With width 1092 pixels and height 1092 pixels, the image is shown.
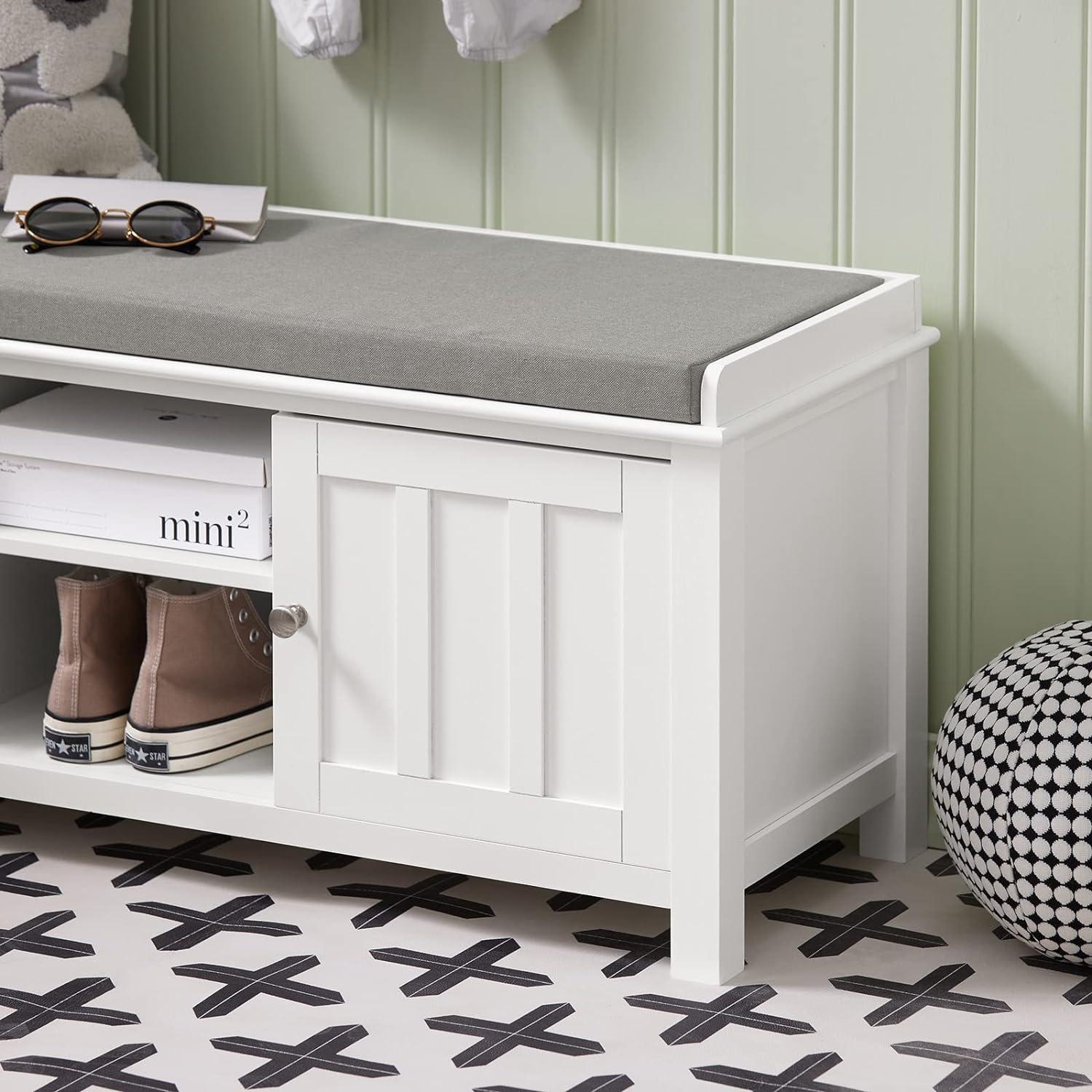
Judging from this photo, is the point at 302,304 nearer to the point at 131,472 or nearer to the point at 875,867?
the point at 131,472

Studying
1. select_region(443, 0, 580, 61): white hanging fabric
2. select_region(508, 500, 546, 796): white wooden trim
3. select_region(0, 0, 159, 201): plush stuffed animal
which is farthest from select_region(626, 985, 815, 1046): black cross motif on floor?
select_region(0, 0, 159, 201): plush stuffed animal

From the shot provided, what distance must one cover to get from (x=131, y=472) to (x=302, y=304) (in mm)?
258

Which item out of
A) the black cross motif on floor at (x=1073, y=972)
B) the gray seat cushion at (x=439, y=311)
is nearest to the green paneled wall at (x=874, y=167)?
the gray seat cushion at (x=439, y=311)

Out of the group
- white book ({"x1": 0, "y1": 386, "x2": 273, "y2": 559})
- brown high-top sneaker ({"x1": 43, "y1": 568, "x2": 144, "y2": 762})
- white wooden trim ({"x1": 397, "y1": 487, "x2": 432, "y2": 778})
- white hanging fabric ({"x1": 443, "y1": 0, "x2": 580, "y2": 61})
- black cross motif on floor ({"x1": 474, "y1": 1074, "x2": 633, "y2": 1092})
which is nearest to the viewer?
black cross motif on floor ({"x1": 474, "y1": 1074, "x2": 633, "y2": 1092})

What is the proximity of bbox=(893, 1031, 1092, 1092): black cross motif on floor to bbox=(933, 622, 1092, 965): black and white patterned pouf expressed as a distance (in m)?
0.11

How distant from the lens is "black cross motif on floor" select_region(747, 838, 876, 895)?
1.96 meters

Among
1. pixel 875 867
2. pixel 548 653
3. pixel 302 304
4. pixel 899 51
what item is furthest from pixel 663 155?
pixel 875 867

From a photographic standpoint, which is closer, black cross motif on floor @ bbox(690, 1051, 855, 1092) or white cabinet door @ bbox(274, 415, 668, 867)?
black cross motif on floor @ bbox(690, 1051, 855, 1092)

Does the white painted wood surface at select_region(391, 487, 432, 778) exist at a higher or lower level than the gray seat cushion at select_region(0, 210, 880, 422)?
lower

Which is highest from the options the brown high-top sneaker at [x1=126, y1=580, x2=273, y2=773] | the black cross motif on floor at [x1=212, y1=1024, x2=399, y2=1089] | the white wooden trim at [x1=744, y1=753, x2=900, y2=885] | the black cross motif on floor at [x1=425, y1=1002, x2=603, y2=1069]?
the brown high-top sneaker at [x1=126, y1=580, x2=273, y2=773]

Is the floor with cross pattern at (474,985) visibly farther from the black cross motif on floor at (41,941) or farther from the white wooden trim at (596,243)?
the white wooden trim at (596,243)

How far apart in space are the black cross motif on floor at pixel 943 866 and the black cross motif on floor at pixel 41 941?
83 centimetres

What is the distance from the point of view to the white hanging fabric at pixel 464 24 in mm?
2070

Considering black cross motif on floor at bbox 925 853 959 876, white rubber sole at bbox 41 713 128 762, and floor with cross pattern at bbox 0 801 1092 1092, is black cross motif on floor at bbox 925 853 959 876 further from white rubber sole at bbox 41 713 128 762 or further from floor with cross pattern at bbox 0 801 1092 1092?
white rubber sole at bbox 41 713 128 762
